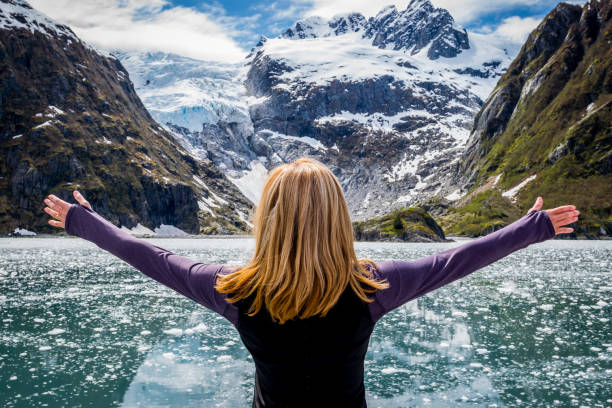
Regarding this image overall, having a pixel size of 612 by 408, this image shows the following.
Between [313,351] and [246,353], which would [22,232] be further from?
[313,351]

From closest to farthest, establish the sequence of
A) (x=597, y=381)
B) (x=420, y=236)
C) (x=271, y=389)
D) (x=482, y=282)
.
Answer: (x=271, y=389), (x=597, y=381), (x=482, y=282), (x=420, y=236)

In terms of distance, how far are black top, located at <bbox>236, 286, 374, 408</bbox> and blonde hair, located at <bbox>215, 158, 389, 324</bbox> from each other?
0.10 m

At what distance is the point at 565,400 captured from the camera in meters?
11.2

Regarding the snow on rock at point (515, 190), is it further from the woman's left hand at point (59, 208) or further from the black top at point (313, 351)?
the woman's left hand at point (59, 208)

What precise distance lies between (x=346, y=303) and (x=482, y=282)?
34.1m

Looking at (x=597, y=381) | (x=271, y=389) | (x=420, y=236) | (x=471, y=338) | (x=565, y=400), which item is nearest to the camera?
(x=271, y=389)

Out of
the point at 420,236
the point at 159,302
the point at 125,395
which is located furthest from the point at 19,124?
the point at 125,395

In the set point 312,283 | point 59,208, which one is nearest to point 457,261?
point 312,283

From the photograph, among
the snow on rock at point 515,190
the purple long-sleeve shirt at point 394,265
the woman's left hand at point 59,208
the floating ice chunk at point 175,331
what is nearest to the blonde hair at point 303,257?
the purple long-sleeve shirt at point 394,265

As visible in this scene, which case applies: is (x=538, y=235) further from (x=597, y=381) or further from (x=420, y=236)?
(x=420, y=236)

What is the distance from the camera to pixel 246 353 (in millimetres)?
15703

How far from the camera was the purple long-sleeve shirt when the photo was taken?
11.9ft

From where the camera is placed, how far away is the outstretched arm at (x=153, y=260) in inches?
147

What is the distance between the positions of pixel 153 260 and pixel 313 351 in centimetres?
159
